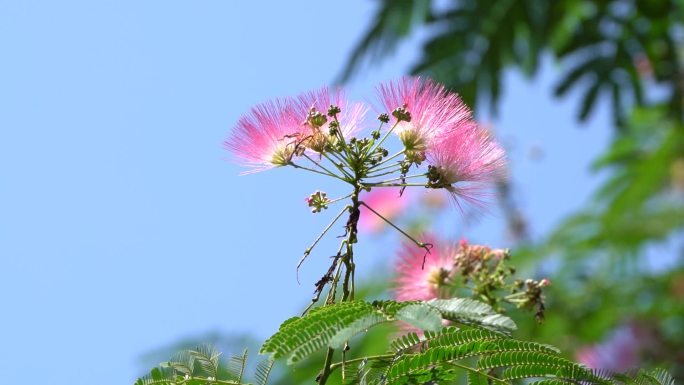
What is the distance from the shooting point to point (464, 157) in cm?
213

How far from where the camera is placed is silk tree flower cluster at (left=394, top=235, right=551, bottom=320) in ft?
7.87

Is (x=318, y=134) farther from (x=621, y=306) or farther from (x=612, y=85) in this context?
(x=621, y=306)

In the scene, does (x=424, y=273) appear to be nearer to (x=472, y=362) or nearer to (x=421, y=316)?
(x=472, y=362)

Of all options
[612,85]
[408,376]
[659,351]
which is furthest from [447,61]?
[408,376]

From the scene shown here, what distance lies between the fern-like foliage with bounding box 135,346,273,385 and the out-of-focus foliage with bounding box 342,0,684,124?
312 centimetres

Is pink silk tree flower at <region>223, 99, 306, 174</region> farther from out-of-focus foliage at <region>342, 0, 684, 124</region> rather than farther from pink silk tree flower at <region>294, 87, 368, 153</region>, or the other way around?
out-of-focus foliage at <region>342, 0, 684, 124</region>

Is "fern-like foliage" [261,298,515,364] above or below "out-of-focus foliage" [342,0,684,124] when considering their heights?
below

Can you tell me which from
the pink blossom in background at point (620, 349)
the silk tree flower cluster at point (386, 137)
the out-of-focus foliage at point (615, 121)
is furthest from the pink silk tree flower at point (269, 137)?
the pink blossom in background at point (620, 349)

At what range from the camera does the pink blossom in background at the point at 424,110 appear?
2.10m

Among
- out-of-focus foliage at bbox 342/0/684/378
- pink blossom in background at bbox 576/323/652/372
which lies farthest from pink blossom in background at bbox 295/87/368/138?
pink blossom in background at bbox 576/323/652/372

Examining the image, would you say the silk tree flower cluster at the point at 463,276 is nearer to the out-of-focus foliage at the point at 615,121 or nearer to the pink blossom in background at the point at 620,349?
the out-of-focus foliage at the point at 615,121

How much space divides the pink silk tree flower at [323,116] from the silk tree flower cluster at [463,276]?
39cm

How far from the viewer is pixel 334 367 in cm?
192

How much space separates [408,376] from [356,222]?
0.29 meters
